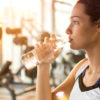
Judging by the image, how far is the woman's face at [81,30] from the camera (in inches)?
45.2

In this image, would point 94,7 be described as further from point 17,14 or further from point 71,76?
point 17,14

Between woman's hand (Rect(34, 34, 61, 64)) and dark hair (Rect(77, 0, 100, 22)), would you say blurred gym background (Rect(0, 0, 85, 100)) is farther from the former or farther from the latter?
dark hair (Rect(77, 0, 100, 22))

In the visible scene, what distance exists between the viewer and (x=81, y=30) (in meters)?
1.15

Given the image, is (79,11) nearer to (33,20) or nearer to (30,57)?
(30,57)

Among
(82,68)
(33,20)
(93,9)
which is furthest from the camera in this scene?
(33,20)

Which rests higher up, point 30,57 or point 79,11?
point 79,11

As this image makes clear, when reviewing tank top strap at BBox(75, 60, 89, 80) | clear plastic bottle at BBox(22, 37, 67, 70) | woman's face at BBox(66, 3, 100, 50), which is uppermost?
woman's face at BBox(66, 3, 100, 50)

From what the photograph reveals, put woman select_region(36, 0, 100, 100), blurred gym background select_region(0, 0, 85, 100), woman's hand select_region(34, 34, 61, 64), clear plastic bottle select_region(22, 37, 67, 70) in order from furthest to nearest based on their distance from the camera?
1. blurred gym background select_region(0, 0, 85, 100)
2. clear plastic bottle select_region(22, 37, 67, 70)
3. woman's hand select_region(34, 34, 61, 64)
4. woman select_region(36, 0, 100, 100)

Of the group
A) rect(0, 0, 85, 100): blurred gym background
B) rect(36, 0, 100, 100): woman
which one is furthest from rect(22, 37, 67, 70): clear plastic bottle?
rect(0, 0, 85, 100): blurred gym background

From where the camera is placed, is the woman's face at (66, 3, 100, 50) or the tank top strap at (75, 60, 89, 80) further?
the tank top strap at (75, 60, 89, 80)

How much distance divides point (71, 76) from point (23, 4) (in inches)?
192

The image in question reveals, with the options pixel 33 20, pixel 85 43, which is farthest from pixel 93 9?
pixel 33 20

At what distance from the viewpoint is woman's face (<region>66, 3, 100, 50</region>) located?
1.15 meters

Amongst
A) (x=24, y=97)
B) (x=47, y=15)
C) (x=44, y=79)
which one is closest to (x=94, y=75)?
(x=44, y=79)
